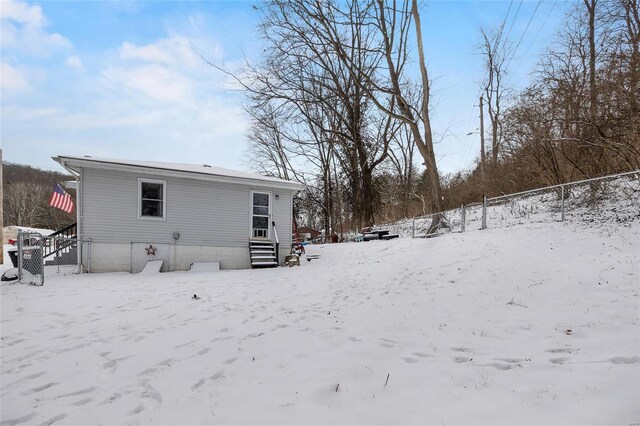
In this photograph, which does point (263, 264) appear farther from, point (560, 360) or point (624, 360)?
point (624, 360)

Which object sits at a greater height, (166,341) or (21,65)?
(21,65)

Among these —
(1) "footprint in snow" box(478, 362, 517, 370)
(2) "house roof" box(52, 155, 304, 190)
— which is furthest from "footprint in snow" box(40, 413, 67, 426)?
(2) "house roof" box(52, 155, 304, 190)

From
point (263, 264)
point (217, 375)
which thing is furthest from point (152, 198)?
point (217, 375)

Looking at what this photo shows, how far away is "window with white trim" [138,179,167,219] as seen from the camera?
1011cm

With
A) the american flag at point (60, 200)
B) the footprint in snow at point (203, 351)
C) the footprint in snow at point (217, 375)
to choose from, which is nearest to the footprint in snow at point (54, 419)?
the footprint in snow at point (217, 375)

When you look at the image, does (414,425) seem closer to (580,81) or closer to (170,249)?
(170,249)

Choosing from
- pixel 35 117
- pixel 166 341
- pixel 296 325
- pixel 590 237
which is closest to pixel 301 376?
pixel 296 325

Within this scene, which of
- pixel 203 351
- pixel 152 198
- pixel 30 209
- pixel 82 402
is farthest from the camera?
pixel 30 209

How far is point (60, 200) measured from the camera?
13094mm

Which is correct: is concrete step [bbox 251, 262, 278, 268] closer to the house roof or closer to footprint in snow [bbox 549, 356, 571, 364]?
the house roof

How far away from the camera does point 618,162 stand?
881 cm

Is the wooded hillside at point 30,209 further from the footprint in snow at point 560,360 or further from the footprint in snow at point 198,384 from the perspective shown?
the footprint in snow at point 560,360

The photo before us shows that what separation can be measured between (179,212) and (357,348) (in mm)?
9188

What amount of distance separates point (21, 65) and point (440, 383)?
40.0 feet
